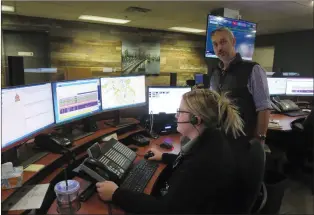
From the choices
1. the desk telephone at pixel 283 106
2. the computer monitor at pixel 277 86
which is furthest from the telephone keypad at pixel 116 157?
the computer monitor at pixel 277 86

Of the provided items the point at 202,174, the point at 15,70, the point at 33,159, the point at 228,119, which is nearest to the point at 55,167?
the point at 33,159

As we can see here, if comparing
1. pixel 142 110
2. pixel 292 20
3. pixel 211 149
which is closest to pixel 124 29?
pixel 292 20

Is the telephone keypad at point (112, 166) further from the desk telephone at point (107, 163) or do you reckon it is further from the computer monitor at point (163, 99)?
the computer monitor at point (163, 99)

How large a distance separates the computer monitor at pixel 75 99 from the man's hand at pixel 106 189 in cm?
63

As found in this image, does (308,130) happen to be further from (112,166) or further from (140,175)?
(112,166)

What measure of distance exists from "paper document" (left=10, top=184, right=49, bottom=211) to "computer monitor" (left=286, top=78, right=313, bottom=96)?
382cm

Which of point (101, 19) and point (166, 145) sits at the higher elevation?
point (101, 19)

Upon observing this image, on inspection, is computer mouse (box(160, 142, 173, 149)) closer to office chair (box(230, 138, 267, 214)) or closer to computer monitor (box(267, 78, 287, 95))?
office chair (box(230, 138, 267, 214))

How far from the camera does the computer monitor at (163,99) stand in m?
2.35

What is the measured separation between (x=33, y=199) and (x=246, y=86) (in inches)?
69.7

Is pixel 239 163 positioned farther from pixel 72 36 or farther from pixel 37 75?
pixel 72 36

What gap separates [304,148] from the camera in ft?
8.31

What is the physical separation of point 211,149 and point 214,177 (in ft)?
0.36

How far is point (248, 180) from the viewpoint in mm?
991
